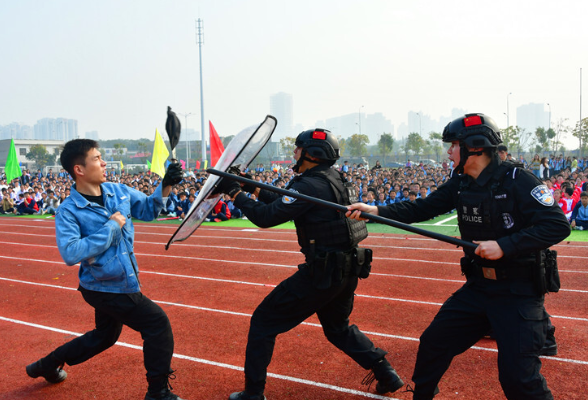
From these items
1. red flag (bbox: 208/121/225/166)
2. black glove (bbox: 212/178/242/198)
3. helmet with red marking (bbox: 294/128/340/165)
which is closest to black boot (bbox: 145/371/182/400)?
black glove (bbox: 212/178/242/198)

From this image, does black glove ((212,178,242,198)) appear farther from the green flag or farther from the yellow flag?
the green flag

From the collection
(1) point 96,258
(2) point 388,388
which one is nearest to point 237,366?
(2) point 388,388

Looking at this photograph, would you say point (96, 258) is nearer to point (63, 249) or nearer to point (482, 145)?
point (63, 249)

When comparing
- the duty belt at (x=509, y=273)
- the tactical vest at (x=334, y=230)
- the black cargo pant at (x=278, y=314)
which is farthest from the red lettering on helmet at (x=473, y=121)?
the black cargo pant at (x=278, y=314)

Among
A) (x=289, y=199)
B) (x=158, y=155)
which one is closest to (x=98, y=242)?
(x=289, y=199)

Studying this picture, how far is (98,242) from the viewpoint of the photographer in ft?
10.8

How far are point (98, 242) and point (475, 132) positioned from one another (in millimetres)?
2593

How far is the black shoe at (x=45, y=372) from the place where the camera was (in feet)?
13.1

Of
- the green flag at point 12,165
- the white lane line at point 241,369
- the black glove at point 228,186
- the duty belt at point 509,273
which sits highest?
the green flag at point 12,165

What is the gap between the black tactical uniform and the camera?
269cm

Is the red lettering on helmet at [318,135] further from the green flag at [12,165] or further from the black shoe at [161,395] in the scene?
the green flag at [12,165]

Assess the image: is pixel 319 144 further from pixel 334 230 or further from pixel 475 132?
pixel 475 132

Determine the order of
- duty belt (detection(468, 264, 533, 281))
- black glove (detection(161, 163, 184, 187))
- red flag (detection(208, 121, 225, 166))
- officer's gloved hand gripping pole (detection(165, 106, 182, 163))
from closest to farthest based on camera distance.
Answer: duty belt (detection(468, 264, 533, 281)) → officer's gloved hand gripping pole (detection(165, 106, 182, 163)) → black glove (detection(161, 163, 184, 187)) → red flag (detection(208, 121, 225, 166))

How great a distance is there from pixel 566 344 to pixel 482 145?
10.3 feet
